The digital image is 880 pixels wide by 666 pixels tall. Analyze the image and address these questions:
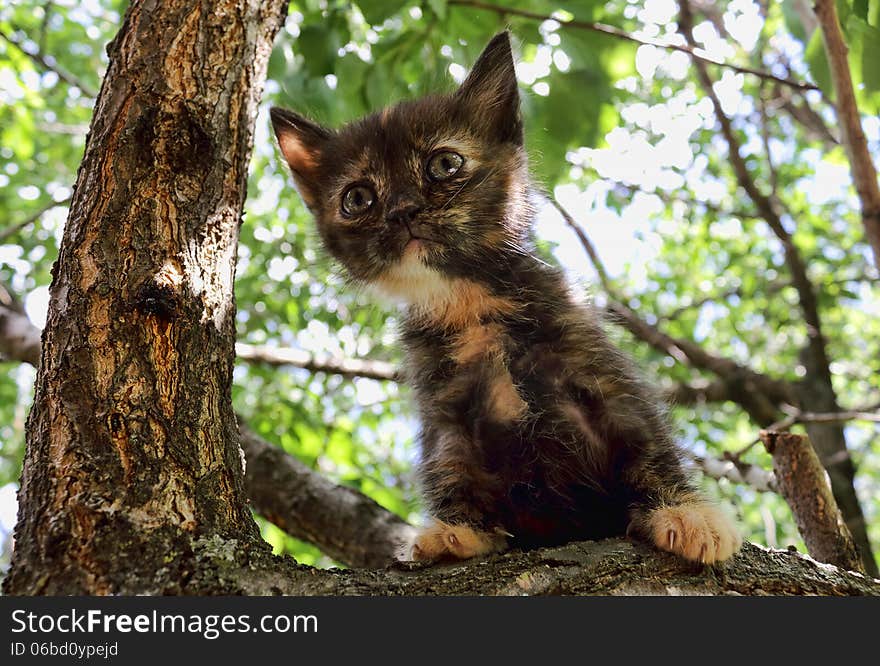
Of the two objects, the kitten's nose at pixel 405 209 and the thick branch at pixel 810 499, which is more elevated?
the kitten's nose at pixel 405 209

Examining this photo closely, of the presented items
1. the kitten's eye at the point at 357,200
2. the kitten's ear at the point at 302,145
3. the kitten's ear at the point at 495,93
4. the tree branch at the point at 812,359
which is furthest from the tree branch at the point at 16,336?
the tree branch at the point at 812,359

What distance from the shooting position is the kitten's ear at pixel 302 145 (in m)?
3.82

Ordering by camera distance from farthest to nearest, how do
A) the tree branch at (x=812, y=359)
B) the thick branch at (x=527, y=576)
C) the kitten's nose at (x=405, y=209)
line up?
the tree branch at (x=812, y=359) → the kitten's nose at (x=405, y=209) → the thick branch at (x=527, y=576)

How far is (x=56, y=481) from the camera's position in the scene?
179cm

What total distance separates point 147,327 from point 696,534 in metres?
1.67

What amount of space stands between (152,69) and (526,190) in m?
1.81

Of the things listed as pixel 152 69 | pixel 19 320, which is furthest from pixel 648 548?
pixel 19 320

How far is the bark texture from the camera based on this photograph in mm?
1729

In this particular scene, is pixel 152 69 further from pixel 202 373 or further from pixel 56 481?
pixel 56 481

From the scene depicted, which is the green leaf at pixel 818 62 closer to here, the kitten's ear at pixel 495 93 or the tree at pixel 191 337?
the tree at pixel 191 337

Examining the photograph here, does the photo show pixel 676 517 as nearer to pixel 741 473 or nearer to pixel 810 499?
pixel 810 499

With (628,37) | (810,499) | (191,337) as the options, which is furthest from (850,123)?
(191,337)

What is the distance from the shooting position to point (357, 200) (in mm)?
3473

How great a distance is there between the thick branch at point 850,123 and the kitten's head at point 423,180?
1.36m
